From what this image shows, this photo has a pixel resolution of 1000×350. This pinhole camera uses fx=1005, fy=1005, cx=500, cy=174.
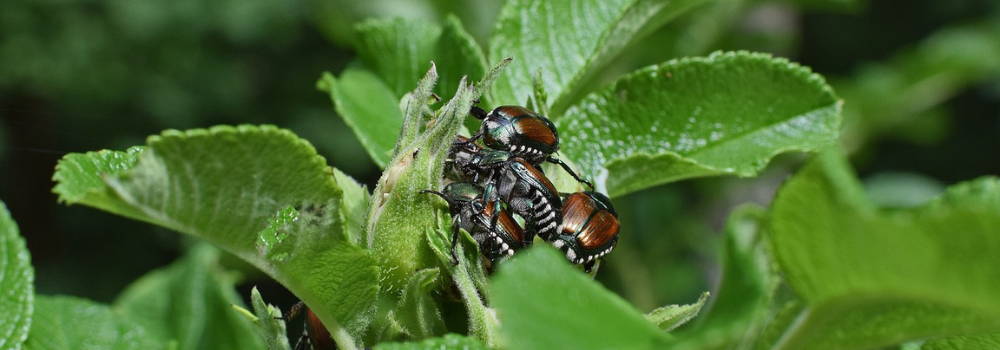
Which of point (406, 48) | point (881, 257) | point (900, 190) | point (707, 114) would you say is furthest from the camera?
point (900, 190)

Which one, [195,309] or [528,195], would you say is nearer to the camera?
[195,309]

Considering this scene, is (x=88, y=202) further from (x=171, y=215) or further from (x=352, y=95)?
(x=352, y=95)

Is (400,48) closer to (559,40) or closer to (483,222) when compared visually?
(559,40)

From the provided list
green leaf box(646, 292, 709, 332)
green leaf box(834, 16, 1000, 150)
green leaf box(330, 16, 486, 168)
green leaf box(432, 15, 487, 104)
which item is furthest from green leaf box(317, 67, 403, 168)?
green leaf box(834, 16, 1000, 150)

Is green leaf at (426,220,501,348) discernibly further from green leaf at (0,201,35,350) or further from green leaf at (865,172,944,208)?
green leaf at (865,172,944,208)

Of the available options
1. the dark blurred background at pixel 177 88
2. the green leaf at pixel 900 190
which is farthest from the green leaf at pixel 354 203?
the dark blurred background at pixel 177 88

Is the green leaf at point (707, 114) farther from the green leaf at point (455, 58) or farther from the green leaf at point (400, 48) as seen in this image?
the green leaf at point (400, 48)

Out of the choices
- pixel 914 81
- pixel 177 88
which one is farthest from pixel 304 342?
pixel 177 88

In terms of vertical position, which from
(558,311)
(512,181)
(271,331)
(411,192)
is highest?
(512,181)

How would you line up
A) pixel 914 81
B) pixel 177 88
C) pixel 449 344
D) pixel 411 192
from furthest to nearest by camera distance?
pixel 177 88, pixel 914 81, pixel 411 192, pixel 449 344
